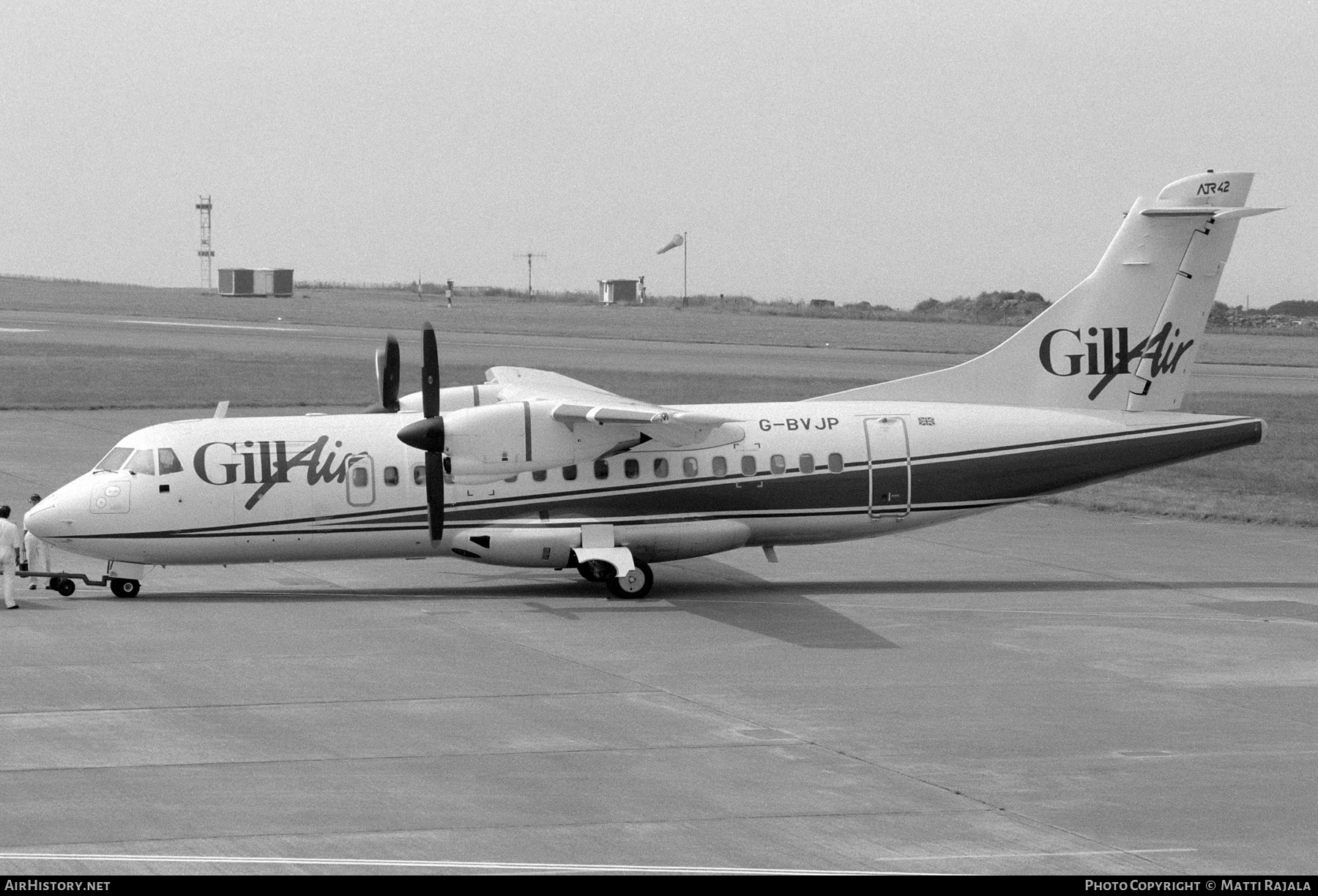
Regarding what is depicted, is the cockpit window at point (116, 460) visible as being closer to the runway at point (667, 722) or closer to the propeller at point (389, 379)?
the runway at point (667, 722)

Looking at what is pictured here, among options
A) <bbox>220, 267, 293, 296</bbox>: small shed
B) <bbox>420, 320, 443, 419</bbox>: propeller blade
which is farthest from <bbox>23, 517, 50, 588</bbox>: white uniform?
<bbox>220, 267, 293, 296</bbox>: small shed

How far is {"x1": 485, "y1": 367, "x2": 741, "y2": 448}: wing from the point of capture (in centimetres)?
2495

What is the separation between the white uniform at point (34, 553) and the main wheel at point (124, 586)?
55.8 inches

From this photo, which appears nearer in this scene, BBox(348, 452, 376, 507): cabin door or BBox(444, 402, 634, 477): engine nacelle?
BBox(444, 402, 634, 477): engine nacelle

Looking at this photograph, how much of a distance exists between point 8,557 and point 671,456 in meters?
10.6

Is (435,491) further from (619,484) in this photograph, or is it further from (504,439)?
(619,484)

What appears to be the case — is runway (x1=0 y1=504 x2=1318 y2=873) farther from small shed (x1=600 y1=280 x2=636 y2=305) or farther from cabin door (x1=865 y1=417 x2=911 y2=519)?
small shed (x1=600 y1=280 x2=636 y2=305)

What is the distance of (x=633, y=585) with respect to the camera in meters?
26.5

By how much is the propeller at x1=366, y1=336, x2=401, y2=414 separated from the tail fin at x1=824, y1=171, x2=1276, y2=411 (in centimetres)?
812

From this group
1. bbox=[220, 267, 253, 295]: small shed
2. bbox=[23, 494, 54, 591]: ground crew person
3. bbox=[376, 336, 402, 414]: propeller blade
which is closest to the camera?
bbox=[23, 494, 54, 591]: ground crew person

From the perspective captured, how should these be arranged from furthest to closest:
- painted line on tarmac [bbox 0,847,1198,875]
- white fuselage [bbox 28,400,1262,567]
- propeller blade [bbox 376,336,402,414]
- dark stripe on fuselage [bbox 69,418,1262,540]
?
propeller blade [bbox 376,336,402,414] < dark stripe on fuselage [bbox 69,418,1262,540] < white fuselage [bbox 28,400,1262,567] < painted line on tarmac [bbox 0,847,1198,875]

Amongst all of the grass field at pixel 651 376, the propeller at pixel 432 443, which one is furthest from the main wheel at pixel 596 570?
the grass field at pixel 651 376

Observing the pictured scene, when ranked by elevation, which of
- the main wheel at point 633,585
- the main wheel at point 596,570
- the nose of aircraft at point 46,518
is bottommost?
the main wheel at point 633,585

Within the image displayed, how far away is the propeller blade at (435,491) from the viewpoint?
24.7m
